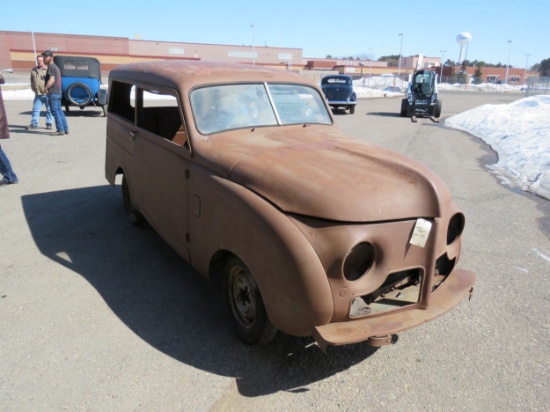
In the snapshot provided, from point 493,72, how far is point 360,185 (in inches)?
3868

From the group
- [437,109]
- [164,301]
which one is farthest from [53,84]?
[437,109]

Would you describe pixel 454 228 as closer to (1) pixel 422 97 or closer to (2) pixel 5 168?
(2) pixel 5 168

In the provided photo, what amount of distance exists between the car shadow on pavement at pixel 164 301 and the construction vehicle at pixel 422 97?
1732cm

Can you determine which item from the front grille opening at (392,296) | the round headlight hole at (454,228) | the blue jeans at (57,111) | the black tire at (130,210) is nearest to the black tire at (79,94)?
the blue jeans at (57,111)

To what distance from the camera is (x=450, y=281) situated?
9.96ft

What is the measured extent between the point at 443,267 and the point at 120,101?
14.2ft

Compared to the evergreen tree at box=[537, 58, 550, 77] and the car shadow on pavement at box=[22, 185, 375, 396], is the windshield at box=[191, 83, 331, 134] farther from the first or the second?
the evergreen tree at box=[537, 58, 550, 77]

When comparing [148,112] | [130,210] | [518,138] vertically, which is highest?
[148,112]

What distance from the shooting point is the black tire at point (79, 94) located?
45.0 feet

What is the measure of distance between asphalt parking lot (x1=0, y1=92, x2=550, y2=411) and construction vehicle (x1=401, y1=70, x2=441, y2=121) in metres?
15.7

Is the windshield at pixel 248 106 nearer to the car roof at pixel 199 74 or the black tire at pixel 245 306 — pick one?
the car roof at pixel 199 74

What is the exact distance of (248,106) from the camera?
12.3 ft

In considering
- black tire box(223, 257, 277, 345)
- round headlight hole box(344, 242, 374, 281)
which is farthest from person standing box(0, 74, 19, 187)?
round headlight hole box(344, 242, 374, 281)

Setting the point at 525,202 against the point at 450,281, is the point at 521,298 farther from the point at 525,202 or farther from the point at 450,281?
the point at 525,202
